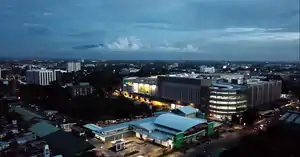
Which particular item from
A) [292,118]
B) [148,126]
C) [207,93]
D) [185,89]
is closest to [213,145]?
[148,126]

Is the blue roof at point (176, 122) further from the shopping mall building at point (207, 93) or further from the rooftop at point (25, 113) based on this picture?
the rooftop at point (25, 113)

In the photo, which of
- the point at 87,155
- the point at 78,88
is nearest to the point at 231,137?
the point at 87,155

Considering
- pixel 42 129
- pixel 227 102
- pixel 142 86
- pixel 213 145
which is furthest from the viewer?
pixel 142 86

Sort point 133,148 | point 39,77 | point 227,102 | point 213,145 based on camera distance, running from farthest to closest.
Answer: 1. point 39,77
2. point 227,102
3. point 213,145
4. point 133,148

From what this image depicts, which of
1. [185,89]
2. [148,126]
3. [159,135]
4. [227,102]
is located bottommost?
[159,135]

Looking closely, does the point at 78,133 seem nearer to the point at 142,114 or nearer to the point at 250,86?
the point at 142,114

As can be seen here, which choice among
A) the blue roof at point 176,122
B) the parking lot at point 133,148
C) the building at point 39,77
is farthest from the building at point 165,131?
the building at point 39,77

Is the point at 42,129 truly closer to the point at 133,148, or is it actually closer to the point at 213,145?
the point at 133,148
